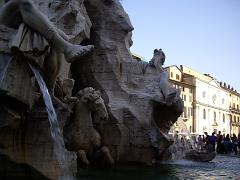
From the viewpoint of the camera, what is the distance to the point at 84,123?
7.31 m

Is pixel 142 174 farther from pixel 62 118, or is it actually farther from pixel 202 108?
pixel 202 108

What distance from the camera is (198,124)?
230ft

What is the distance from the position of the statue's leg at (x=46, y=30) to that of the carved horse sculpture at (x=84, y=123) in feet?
6.74

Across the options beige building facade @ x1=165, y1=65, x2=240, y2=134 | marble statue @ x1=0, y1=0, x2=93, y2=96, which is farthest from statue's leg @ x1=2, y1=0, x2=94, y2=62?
beige building facade @ x1=165, y1=65, x2=240, y2=134

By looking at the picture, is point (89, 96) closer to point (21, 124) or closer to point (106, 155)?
point (106, 155)

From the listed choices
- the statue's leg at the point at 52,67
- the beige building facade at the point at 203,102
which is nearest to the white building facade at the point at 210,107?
the beige building facade at the point at 203,102

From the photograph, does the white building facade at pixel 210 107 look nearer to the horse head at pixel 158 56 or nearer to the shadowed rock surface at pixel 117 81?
the horse head at pixel 158 56

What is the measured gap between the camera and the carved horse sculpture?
7.15m

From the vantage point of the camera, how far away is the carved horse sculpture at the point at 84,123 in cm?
715

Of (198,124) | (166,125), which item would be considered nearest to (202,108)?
(198,124)

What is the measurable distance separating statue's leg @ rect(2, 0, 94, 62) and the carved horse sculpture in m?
2.05

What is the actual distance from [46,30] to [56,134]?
4.41 ft

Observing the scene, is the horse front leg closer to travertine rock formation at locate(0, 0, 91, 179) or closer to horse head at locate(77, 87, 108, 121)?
horse head at locate(77, 87, 108, 121)

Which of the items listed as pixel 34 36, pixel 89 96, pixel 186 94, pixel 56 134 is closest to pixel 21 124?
pixel 56 134
